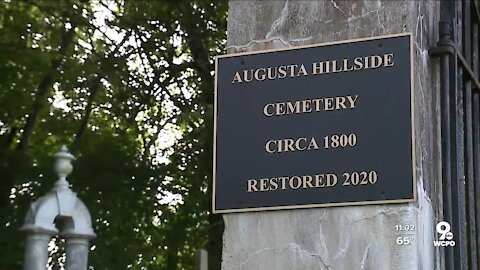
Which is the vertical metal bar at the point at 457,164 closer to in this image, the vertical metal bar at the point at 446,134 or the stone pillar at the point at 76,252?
the vertical metal bar at the point at 446,134

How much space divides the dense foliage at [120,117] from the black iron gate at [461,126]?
11.1ft

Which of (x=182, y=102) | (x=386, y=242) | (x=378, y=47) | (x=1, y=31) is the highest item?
(x=1, y=31)

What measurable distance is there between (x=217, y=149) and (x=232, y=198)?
11.2 inches

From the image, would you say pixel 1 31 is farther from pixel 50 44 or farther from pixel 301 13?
pixel 301 13

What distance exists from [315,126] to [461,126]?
2.79 feet

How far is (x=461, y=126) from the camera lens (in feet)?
15.6

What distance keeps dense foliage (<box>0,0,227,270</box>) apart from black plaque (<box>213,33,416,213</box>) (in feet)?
11.5

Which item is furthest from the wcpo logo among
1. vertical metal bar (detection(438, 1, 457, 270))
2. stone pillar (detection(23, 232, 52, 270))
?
stone pillar (detection(23, 232, 52, 270))

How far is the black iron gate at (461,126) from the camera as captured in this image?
4500 millimetres

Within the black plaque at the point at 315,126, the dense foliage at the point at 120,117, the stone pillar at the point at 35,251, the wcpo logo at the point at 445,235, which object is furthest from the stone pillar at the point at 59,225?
the dense foliage at the point at 120,117

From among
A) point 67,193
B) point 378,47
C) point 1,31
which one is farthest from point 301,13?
point 1,31

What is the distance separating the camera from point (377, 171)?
4.28 metres

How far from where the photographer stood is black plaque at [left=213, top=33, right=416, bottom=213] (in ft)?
14.1

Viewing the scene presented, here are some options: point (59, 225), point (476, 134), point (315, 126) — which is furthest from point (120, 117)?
point (315, 126)
